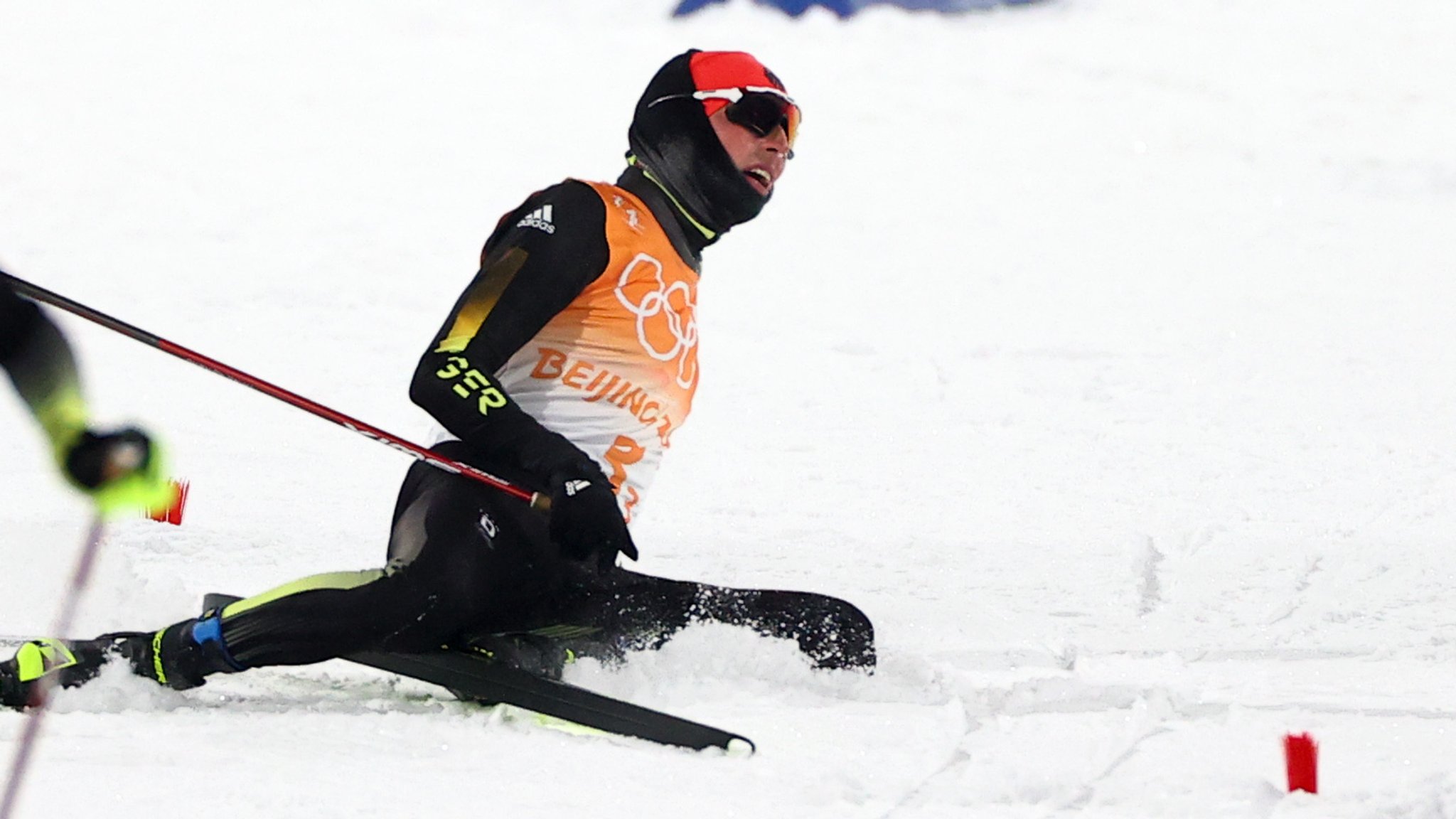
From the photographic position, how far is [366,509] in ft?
19.0

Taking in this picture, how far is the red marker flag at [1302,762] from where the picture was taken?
2.63 metres

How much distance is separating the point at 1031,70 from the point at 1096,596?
10180mm

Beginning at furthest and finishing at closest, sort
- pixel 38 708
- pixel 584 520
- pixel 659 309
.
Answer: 1. pixel 659 309
2. pixel 584 520
3. pixel 38 708

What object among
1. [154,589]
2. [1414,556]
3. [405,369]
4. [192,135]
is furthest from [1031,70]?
[154,589]

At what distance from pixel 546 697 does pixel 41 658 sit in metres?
0.93

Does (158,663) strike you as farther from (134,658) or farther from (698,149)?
(698,149)

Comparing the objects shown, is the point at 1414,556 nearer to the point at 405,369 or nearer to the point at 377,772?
the point at 377,772

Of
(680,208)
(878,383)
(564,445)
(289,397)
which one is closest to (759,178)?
(680,208)

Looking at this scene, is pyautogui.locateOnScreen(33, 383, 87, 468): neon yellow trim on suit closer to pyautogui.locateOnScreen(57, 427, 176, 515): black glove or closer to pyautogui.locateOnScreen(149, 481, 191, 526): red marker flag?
pyautogui.locateOnScreen(57, 427, 176, 515): black glove

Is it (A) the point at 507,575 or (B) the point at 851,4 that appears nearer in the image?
(A) the point at 507,575

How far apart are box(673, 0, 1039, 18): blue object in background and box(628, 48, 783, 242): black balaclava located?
1085 cm

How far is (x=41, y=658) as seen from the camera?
3.13 metres

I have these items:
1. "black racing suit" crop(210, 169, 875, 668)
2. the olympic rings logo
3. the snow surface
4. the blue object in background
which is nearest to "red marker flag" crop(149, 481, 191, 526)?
the snow surface

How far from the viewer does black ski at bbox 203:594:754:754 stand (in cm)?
297
